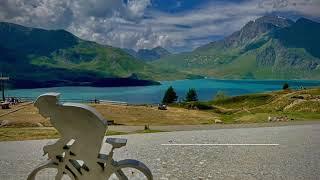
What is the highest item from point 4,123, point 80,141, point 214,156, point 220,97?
point 80,141

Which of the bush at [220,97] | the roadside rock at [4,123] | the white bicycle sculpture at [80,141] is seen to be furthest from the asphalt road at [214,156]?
the bush at [220,97]

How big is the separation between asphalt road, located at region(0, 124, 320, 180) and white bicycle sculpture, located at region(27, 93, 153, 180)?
455 centimetres

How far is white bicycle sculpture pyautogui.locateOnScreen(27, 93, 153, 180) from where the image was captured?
12.8 m

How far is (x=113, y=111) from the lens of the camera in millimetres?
68062

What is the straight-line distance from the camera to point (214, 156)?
21.6m

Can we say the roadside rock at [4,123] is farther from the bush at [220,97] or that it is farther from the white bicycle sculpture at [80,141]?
the bush at [220,97]

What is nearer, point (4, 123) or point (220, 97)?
point (4, 123)

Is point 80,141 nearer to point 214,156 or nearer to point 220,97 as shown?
point 214,156

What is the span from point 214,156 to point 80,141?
10.2m

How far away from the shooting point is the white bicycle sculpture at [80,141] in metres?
12.8

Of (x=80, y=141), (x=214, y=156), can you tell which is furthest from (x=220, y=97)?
(x=80, y=141)

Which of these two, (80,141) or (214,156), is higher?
(80,141)

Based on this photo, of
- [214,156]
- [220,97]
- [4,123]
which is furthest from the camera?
[220,97]

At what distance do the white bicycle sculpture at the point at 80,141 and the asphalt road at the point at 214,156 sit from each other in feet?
14.9
